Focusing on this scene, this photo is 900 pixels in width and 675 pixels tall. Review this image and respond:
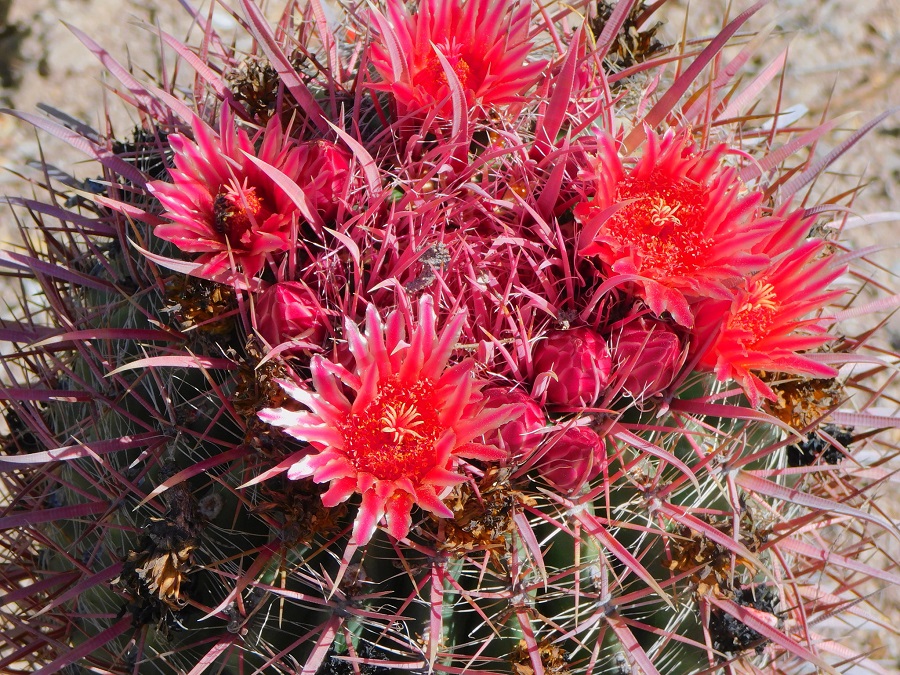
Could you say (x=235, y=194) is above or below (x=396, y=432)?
above

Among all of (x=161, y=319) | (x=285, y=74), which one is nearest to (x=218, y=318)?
(x=161, y=319)

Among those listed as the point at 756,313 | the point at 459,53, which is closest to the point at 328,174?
the point at 459,53

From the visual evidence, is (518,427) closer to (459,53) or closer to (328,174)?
(328,174)

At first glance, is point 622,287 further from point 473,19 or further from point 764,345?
point 473,19

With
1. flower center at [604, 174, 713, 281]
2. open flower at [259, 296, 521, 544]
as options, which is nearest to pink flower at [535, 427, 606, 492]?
open flower at [259, 296, 521, 544]

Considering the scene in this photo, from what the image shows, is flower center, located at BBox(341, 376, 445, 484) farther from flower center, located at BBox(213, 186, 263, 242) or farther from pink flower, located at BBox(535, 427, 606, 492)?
flower center, located at BBox(213, 186, 263, 242)

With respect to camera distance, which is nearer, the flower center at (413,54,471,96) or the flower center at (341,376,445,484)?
the flower center at (341,376,445,484)

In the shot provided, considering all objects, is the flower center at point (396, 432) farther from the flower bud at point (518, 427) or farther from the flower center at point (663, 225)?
the flower center at point (663, 225)

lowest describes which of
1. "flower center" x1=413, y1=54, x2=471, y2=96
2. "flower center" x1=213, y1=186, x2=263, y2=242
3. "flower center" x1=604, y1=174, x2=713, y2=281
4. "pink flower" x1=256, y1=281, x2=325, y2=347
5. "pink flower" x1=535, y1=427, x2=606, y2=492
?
"pink flower" x1=535, y1=427, x2=606, y2=492
